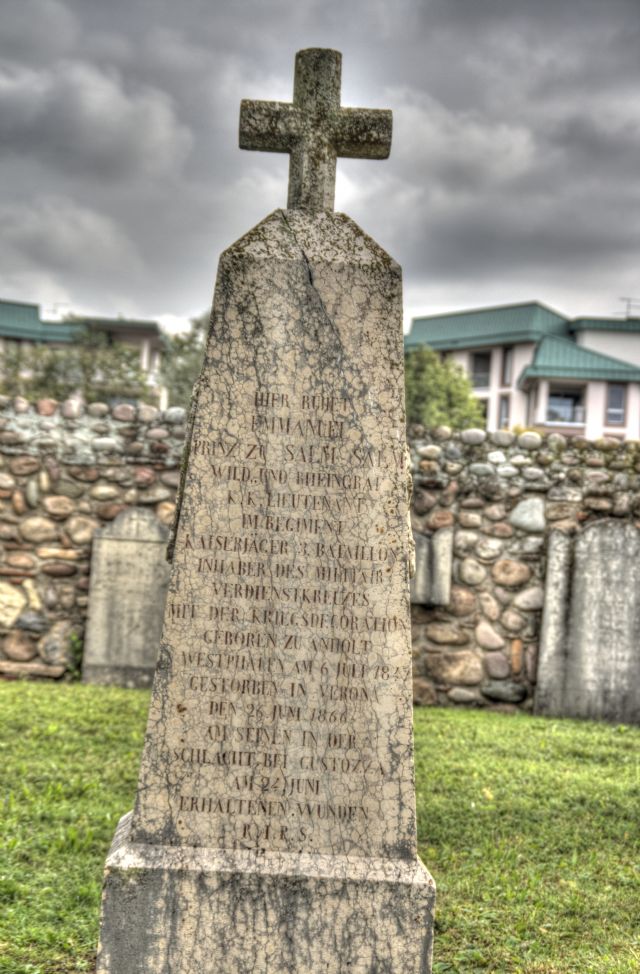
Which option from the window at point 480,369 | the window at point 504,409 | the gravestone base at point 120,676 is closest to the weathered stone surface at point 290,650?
the gravestone base at point 120,676

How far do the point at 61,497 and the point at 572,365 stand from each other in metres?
38.8

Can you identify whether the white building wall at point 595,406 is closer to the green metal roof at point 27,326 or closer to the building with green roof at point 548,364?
the building with green roof at point 548,364

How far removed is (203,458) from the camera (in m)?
3.04

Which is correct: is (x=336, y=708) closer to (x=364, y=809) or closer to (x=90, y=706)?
(x=364, y=809)

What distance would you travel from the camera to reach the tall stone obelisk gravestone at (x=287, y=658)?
2836 millimetres

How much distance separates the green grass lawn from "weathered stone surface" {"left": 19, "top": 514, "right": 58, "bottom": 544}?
5.00 feet

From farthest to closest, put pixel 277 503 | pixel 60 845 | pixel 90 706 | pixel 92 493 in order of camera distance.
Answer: pixel 92 493 → pixel 90 706 → pixel 60 845 → pixel 277 503

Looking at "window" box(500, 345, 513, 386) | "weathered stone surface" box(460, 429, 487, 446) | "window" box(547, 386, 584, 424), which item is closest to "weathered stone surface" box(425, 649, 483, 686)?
"weathered stone surface" box(460, 429, 487, 446)

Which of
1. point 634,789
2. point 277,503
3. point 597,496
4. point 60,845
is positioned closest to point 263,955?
point 277,503

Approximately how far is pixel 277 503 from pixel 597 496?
6.32 meters

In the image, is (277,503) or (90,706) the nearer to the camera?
(277,503)

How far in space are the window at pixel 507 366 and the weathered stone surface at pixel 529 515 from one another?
4020 cm

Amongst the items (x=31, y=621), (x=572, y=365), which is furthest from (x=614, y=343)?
(x=31, y=621)

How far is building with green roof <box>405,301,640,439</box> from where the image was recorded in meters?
44.5
